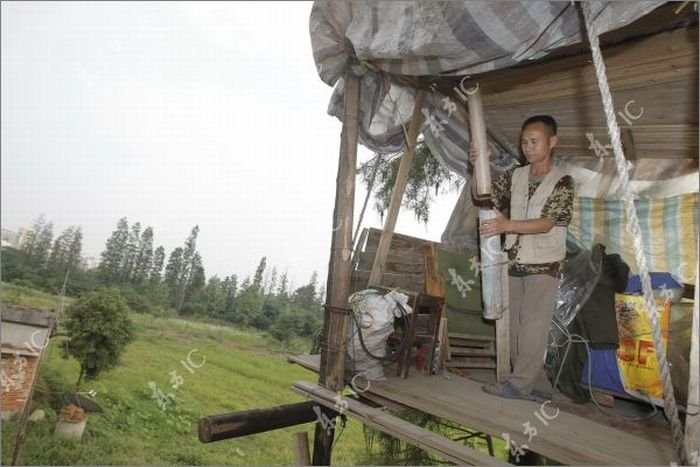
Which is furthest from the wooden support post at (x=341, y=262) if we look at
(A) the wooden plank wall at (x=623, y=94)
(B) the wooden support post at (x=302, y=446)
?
(A) the wooden plank wall at (x=623, y=94)

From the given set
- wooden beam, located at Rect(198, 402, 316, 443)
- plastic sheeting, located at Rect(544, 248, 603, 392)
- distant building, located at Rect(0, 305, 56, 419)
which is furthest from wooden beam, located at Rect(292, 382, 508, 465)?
distant building, located at Rect(0, 305, 56, 419)

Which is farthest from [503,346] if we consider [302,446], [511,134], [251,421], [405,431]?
[511,134]

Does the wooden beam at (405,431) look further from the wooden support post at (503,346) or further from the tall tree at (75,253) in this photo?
the tall tree at (75,253)

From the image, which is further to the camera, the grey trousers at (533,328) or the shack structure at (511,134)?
the grey trousers at (533,328)

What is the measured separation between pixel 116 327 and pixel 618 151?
94.8ft

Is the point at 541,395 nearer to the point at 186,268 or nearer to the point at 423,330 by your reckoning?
the point at 423,330

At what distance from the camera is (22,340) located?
1764cm

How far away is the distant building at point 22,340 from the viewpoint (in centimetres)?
1684

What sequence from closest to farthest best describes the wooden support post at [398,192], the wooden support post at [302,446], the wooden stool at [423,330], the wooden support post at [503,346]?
1. the wooden support post at [503,346]
2. the wooden stool at [423,330]
3. the wooden support post at [302,446]
4. the wooden support post at [398,192]

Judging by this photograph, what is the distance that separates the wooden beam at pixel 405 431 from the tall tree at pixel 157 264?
4567 cm

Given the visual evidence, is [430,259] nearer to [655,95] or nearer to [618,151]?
[655,95]

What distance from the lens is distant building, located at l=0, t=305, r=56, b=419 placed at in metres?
16.8

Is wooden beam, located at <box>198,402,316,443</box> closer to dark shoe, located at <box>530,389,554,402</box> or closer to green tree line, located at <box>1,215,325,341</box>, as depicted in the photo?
dark shoe, located at <box>530,389,554,402</box>

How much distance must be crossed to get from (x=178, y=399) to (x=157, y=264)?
1486 cm
